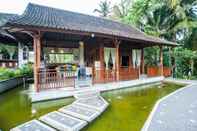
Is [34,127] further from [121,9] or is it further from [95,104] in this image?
[121,9]

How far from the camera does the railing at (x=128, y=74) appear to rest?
463 inches

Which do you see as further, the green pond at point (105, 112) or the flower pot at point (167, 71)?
the flower pot at point (167, 71)

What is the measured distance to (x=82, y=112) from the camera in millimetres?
5969

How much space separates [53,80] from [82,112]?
321cm

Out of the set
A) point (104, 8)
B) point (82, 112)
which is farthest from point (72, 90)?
point (104, 8)

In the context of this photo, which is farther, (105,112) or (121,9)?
(121,9)

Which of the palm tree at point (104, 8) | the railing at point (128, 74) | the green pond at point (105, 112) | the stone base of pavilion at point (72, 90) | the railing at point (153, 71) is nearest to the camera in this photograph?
the green pond at point (105, 112)

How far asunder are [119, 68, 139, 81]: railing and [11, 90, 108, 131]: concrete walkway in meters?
4.71

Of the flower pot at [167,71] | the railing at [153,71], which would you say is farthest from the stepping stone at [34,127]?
the flower pot at [167,71]

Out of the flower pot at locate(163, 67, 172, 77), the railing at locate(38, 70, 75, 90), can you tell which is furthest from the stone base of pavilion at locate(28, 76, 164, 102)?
the flower pot at locate(163, 67, 172, 77)

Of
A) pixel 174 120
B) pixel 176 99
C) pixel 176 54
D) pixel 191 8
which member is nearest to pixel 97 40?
pixel 176 99

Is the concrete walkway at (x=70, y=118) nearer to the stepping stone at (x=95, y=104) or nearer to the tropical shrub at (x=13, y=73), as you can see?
the stepping stone at (x=95, y=104)

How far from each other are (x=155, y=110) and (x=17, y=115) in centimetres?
456

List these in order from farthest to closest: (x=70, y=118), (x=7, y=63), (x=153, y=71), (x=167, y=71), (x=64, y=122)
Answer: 1. (x=7, y=63)
2. (x=167, y=71)
3. (x=153, y=71)
4. (x=70, y=118)
5. (x=64, y=122)
